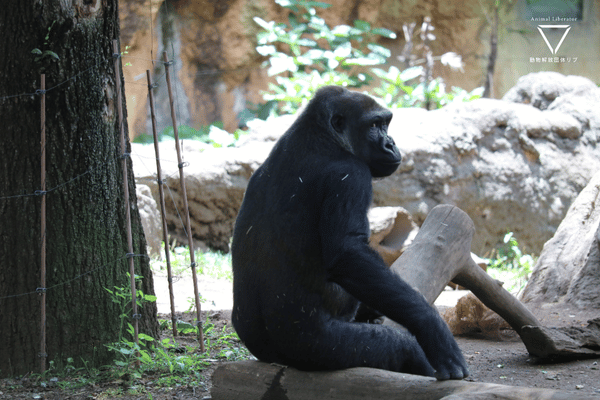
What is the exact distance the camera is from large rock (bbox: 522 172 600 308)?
177 inches

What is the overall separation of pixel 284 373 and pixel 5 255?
1952 millimetres

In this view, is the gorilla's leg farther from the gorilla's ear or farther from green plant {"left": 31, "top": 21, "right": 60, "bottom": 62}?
green plant {"left": 31, "top": 21, "right": 60, "bottom": 62}

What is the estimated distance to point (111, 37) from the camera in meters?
3.65

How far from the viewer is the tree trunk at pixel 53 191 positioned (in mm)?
3408

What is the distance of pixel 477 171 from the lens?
8.02m

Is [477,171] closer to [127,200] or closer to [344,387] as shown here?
[127,200]

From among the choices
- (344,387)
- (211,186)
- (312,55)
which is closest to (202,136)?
(312,55)

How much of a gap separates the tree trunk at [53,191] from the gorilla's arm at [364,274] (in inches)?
67.0

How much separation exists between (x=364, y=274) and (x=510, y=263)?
19.8 feet

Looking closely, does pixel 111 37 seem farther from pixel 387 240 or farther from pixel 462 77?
pixel 462 77

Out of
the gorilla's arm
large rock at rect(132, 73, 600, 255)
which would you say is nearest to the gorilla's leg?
the gorilla's arm

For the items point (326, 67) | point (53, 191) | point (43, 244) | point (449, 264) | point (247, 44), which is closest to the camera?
point (43, 244)

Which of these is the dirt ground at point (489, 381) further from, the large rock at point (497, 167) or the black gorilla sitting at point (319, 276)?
the large rock at point (497, 167)

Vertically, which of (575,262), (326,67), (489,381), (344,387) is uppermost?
(326,67)
